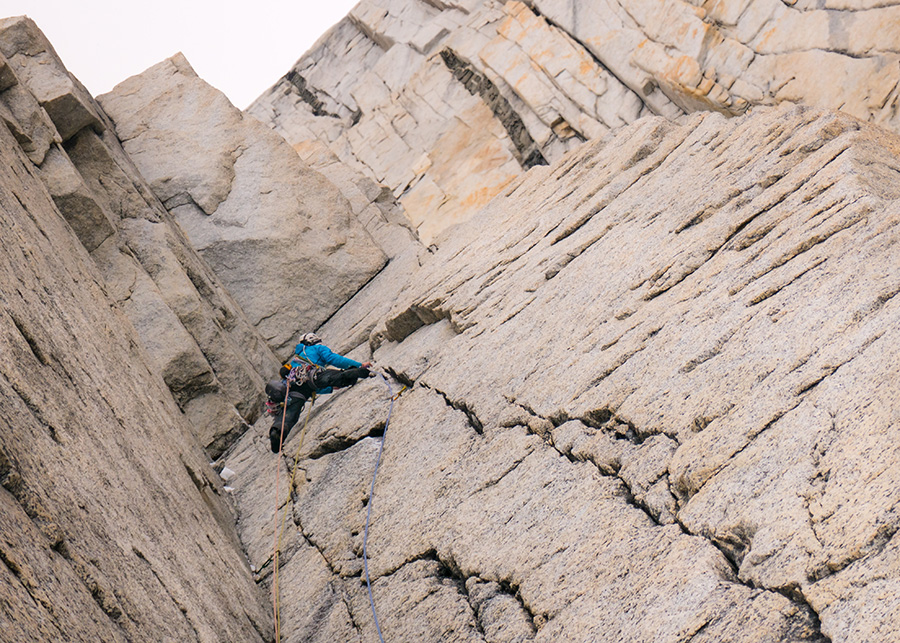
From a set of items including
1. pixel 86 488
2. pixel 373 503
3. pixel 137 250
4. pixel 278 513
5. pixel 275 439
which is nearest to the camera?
pixel 86 488

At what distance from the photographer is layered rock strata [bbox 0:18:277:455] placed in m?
16.2

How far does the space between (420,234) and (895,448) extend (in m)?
26.2

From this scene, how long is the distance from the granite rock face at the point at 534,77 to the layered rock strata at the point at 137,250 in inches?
516

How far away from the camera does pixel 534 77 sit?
3144 cm

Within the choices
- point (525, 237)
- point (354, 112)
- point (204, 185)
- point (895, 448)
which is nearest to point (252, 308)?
point (204, 185)

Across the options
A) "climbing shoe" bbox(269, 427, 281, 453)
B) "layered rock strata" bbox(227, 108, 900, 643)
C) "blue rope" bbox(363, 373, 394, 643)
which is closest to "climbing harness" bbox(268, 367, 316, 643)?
"climbing shoe" bbox(269, 427, 281, 453)

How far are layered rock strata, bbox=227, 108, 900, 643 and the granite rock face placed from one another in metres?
9.94

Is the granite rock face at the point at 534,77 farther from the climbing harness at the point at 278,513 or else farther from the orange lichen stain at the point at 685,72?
the climbing harness at the point at 278,513

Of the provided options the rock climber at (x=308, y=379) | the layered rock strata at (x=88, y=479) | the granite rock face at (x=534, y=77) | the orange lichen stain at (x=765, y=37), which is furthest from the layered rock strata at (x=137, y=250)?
the orange lichen stain at (x=765, y=37)

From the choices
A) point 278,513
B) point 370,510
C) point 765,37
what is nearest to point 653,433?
point 370,510

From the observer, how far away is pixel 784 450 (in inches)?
256

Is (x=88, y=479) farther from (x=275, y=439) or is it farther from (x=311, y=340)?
(x=311, y=340)

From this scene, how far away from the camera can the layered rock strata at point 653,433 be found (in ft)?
19.4

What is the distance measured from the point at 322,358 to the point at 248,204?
29.1ft
